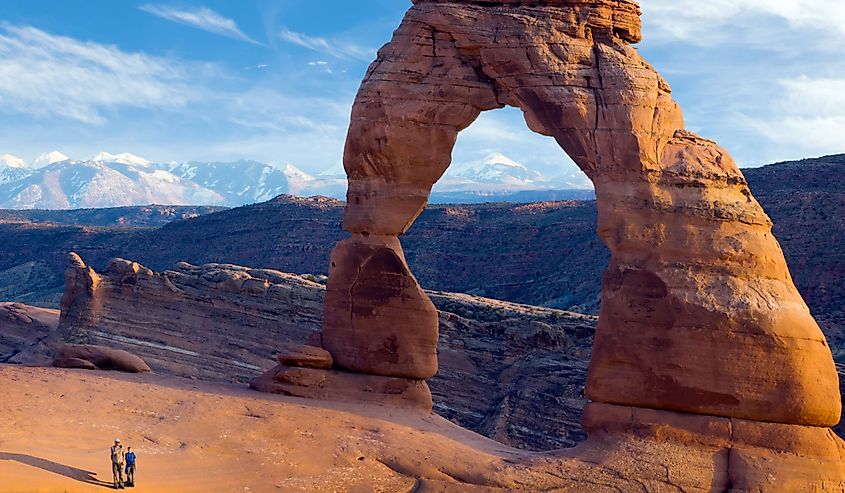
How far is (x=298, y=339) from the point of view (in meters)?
39.1

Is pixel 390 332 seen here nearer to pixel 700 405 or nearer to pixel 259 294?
pixel 700 405

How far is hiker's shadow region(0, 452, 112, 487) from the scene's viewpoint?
61.1ft

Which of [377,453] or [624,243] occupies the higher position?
[624,243]

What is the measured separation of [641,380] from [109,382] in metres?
11.1

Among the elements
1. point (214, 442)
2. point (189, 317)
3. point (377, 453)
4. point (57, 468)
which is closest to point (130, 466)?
point (57, 468)

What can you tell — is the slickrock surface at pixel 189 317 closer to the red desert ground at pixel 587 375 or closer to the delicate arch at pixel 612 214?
the red desert ground at pixel 587 375

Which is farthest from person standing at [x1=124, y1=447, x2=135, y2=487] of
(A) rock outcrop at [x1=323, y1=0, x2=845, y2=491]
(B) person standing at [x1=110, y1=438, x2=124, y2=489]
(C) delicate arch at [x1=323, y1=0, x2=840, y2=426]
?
(C) delicate arch at [x1=323, y1=0, x2=840, y2=426]

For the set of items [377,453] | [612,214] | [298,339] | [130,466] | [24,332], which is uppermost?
[612,214]

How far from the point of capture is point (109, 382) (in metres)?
24.5

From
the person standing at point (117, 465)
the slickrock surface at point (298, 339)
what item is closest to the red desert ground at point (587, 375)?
the person standing at point (117, 465)

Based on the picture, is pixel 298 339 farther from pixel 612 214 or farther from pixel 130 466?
pixel 130 466

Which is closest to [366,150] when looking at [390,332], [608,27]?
[390,332]

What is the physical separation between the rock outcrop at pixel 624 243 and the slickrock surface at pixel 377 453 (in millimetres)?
72

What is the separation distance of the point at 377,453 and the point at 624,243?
20.1 feet
